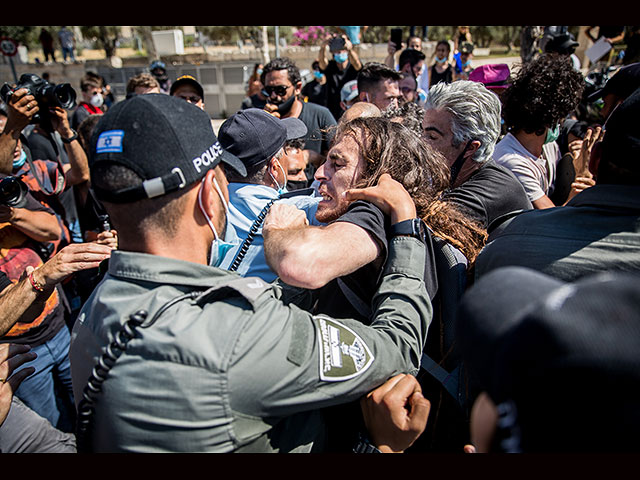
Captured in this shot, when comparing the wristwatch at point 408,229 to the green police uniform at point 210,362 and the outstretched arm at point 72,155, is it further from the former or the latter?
the outstretched arm at point 72,155

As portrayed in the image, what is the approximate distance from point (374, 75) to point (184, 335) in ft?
14.3

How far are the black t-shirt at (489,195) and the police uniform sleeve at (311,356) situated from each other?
1103 mm

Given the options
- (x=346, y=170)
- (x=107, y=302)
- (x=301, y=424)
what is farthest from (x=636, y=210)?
(x=107, y=302)

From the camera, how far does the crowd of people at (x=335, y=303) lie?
2.20ft

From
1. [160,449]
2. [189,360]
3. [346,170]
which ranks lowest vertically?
[160,449]

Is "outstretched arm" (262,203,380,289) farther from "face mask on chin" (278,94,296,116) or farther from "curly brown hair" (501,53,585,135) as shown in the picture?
"face mask on chin" (278,94,296,116)

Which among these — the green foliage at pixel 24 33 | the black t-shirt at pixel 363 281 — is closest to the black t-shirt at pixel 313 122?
the black t-shirt at pixel 363 281

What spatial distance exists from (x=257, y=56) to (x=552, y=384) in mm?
24840

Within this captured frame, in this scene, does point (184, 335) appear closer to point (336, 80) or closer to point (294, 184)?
point (294, 184)

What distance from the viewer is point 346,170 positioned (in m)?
1.96

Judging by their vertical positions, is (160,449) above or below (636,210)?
below

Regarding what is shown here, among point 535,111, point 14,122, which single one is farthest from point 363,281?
point 14,122

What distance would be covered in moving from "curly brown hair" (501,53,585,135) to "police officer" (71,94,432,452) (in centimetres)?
247

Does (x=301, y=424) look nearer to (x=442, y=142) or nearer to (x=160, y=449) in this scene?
(x=160, y=449)
